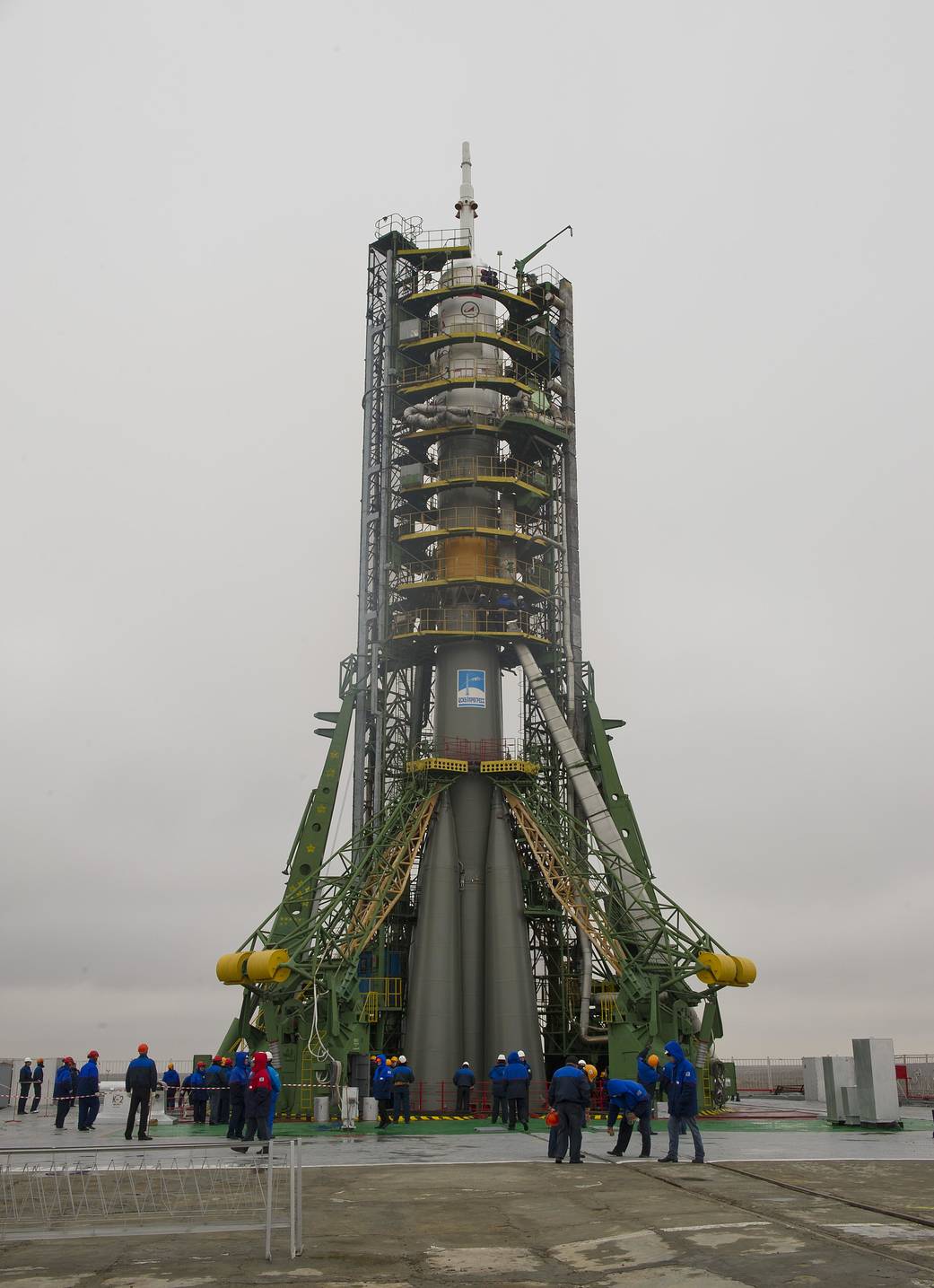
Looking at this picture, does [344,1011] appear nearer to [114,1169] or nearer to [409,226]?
[114,1169]

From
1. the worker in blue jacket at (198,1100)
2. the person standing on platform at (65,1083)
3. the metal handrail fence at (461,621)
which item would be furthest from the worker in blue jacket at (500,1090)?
the metal handrail fence at (461,621)

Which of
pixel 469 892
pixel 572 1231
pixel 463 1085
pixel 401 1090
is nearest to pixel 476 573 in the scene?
pixel 469 892

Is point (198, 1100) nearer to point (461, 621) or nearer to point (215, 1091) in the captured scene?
point (215, 1091)

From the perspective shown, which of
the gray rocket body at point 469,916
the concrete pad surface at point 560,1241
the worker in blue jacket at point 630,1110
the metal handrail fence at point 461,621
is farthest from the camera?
the metal handrail fence at point 461,621

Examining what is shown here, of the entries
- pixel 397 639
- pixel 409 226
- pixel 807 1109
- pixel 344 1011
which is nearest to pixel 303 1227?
pixel 344 1011

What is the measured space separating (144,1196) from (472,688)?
2761 centimetres

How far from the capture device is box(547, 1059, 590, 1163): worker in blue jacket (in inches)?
719

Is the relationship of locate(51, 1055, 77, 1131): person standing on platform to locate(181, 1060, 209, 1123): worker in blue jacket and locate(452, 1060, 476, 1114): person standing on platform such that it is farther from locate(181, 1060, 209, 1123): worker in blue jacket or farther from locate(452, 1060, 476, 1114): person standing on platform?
locate(452, 1060, 476, 1114): person standing on platform

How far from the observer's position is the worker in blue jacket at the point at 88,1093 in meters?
25.3

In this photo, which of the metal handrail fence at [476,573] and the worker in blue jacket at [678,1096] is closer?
the worker in blue jacket at [678,1096]

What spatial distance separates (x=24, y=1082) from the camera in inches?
1281

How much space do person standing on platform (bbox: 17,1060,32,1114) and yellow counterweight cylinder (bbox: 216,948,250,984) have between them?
227 inches

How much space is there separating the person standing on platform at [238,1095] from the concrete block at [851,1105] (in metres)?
13.0

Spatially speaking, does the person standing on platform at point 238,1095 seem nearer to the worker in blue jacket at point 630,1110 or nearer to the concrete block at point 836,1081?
the worker in blue jacket at point 630,1110
